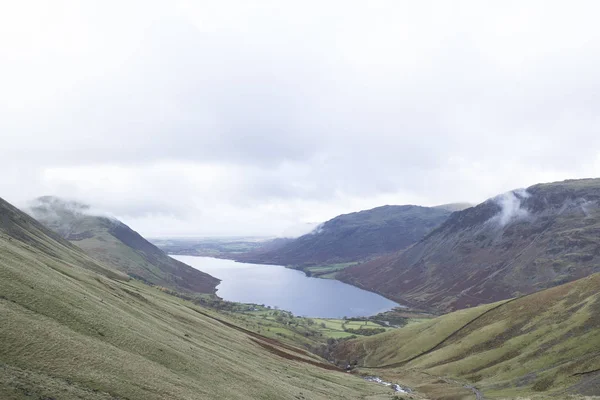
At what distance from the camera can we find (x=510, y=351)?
86875 mm

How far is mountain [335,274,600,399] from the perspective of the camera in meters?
65.5

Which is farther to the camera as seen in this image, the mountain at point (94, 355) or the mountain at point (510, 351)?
the mountain at point (510, 351)

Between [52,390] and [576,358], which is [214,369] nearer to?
[52,390]

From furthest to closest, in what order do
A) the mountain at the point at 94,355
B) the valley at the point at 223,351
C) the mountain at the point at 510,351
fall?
the mountain at the point at 510,351 < the valley at the point at 223,351 < the mountain at the point at 94,355

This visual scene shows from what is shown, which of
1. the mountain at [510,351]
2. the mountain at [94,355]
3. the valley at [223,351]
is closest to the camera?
the mountain at [94,355]

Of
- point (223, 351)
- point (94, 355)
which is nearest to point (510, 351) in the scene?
point (223, 351)

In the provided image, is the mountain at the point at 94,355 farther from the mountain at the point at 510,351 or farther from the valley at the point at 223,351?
the mountain at the point at 510,351

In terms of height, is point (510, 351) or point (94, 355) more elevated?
point (510, 351)

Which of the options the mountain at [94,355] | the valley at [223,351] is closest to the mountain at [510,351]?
the valley at [223,351]

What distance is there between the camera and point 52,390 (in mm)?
24672

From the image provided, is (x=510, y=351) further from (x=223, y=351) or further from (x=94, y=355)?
(x=94, y=355)

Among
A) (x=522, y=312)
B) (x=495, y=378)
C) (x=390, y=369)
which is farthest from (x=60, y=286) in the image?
(x=522, y=312)

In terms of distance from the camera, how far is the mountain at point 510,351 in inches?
2579

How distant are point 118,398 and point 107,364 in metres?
4.85
